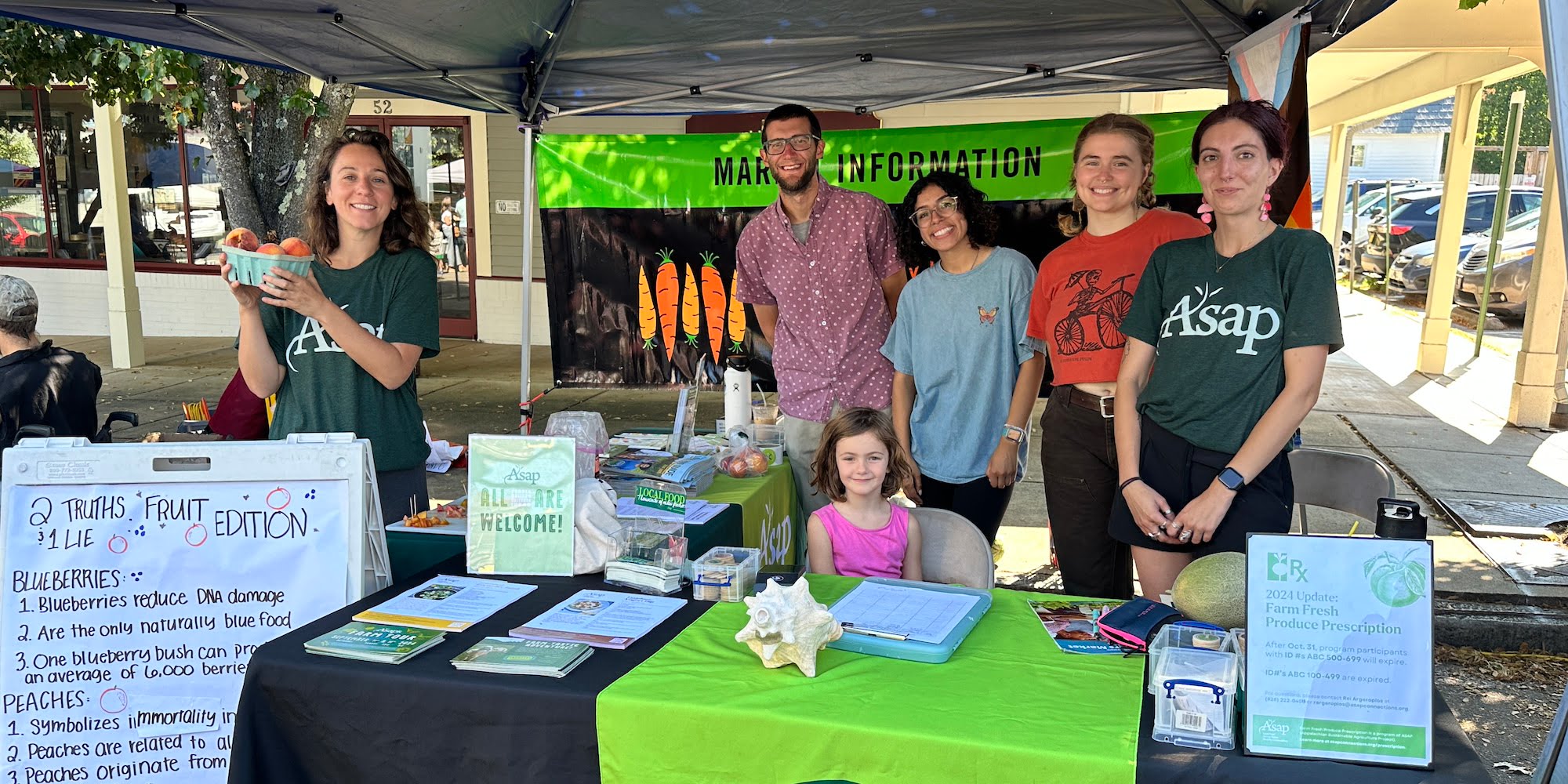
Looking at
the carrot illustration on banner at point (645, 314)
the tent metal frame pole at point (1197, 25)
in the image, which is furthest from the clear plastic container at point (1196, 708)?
the carrot illustration on banner at point (645, 314)

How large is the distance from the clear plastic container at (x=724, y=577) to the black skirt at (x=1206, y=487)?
95 cm

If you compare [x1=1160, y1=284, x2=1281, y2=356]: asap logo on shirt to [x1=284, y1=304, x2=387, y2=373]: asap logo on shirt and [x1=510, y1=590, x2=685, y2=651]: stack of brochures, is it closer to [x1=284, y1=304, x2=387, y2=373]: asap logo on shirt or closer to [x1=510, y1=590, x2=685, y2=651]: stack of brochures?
[x1=510, y1=590, x2=685, y2=651]: stack of brochures

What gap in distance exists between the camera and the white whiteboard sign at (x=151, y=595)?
231cm

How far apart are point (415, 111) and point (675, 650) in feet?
34.4

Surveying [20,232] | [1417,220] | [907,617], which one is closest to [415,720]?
[907,617]

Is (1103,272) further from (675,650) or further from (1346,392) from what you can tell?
(1346,392)

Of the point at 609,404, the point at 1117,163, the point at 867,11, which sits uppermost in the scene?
the point at 867,11

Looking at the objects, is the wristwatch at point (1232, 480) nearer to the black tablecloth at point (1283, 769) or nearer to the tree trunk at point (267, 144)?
the black tablecloth at point (1283, 769)

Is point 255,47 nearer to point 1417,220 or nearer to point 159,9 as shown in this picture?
point 159,9

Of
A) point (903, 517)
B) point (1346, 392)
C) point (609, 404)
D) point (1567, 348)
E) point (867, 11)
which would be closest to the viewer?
point (903, 517)

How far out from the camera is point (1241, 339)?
2.38 m

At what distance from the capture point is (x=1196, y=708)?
169cm

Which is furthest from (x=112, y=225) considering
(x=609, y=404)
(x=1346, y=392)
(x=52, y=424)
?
(x=1346, y=392)

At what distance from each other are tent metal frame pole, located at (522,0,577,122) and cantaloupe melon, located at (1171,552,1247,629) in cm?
326
